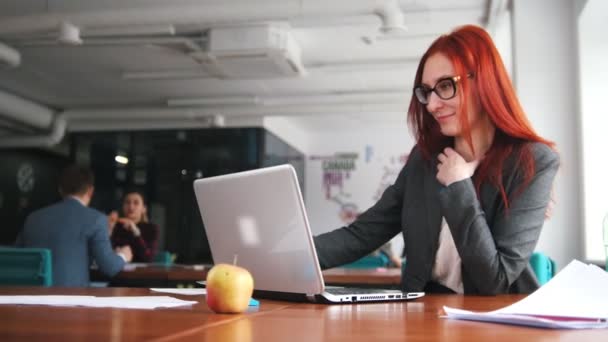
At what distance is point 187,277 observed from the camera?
3.79 m

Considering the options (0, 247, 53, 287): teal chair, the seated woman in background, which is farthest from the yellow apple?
the seated woman in background

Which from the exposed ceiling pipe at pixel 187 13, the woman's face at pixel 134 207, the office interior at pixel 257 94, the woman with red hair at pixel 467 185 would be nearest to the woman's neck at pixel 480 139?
the woman with red hair at pixel 467 185

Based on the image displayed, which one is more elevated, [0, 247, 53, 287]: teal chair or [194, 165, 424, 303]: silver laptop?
[194, 165, 424, 303]: silver laptop

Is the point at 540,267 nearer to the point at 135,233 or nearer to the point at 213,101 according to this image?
the point at 135,233

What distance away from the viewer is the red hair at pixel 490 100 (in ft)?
5.53

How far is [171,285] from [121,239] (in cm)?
186

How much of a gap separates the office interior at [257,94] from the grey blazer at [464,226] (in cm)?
239

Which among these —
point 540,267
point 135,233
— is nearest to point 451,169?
point 540,267

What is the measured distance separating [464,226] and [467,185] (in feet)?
0.34

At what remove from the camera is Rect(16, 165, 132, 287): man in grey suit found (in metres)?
3.86

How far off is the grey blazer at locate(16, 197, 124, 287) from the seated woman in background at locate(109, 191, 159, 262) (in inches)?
67.8

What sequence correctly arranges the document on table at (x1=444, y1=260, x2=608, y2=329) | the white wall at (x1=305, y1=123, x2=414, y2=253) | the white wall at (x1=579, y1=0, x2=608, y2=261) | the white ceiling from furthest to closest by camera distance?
the white wall at (x1=305, y1=123, x2=414, y2=253) < the white ceiling < the white wall at (x1=579, y1=0, x2=608, y2=261) < the document on table at (x1=444, y1=260, x2=608, y2=329)

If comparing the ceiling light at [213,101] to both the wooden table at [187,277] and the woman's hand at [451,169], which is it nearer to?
the wooden table at [187,277]

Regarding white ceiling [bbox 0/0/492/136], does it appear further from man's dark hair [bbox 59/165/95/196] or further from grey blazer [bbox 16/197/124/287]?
grey blazer [bbox 16/197/124/287]
